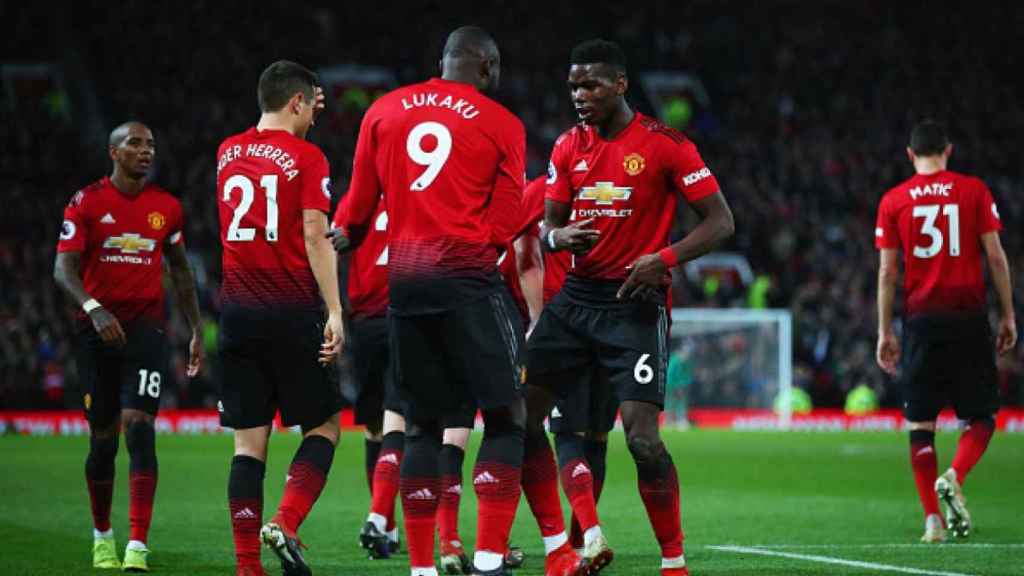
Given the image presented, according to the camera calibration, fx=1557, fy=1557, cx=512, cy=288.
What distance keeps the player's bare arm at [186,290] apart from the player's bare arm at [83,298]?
19.6 inches

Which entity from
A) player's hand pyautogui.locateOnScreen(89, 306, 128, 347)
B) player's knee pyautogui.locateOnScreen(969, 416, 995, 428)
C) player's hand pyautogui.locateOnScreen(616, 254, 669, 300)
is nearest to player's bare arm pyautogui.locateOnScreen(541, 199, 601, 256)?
player's hand pyautogui.locateOnScreen(616, 254, 669, 300)

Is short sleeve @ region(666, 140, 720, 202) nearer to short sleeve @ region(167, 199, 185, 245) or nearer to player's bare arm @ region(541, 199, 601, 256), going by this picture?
player's bare arm @ region(541, 199, 601, 256)

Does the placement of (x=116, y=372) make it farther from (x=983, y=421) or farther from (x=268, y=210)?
(x=983, y=421)

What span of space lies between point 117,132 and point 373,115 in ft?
10.7

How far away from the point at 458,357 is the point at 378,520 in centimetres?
313

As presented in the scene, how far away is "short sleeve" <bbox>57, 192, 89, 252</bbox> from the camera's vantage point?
30.8 feet

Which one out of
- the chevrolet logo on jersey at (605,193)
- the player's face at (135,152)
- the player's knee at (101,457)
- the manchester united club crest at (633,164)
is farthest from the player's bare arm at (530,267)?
the player's knee at (101,457)

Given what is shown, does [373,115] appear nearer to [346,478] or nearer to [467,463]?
[346,478]

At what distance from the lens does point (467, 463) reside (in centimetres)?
1945

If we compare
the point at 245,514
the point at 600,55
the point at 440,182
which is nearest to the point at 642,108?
the point at 600,55

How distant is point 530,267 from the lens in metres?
9.26

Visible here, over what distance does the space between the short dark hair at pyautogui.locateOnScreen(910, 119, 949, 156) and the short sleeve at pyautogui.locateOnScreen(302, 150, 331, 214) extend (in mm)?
5063

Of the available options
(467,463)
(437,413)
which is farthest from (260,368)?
(467,463)

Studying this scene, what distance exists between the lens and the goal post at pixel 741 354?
31062 millimetres
